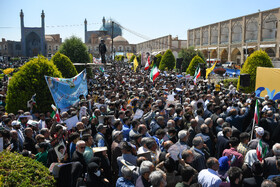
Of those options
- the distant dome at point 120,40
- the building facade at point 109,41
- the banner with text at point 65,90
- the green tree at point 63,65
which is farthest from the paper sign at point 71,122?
the distant dome at point 120,40

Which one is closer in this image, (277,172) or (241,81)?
(277,172)

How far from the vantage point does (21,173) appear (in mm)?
3674

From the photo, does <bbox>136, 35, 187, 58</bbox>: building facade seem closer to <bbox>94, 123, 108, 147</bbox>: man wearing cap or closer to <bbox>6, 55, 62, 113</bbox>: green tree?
<bbox>6, 55, 62, 113</bbox>: green tree

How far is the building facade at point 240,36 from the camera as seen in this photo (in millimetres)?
35844

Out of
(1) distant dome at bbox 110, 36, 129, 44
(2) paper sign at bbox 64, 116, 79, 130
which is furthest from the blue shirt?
(1) distant dome at bbox 110, 36, 129, 44

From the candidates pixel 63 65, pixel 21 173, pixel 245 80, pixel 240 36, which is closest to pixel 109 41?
pixel 240 36

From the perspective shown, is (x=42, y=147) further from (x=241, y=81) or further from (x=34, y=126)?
(x=241, y=81)

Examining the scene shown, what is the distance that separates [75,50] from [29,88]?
1586 cm

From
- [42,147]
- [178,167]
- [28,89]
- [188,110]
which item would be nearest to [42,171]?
[42,147]

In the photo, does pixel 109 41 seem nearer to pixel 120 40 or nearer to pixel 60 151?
pixel 120 40

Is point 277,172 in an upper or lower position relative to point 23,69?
lower

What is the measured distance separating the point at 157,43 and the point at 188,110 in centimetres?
6835

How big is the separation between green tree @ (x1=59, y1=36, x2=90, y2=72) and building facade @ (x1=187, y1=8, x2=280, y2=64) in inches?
626

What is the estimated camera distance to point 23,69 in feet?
31.8
